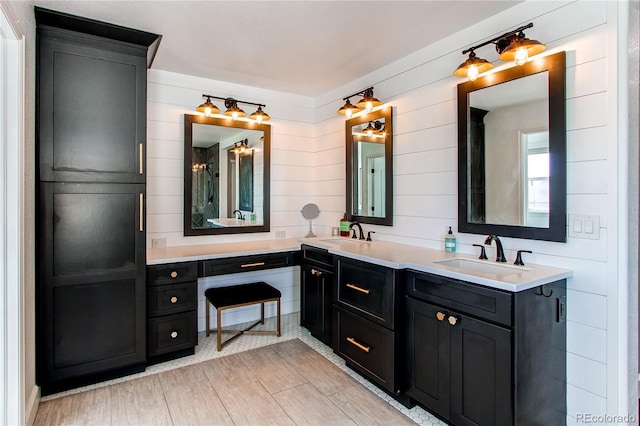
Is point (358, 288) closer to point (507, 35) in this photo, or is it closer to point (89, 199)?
point (507, 35)

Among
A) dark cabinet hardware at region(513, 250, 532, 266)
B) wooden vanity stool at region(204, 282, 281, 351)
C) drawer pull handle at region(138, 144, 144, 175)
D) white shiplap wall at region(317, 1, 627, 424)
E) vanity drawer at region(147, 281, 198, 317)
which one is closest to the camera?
white shiplap wall at region(317, 1, 627, 424)

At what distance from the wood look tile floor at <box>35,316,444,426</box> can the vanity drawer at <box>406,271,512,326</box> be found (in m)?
0.76

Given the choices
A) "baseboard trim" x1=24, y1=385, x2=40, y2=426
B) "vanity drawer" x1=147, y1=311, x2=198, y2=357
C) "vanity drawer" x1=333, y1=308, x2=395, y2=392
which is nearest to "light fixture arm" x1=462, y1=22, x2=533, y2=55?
"vanity drawer" x1=333, y1=308, x2=395, y2=392

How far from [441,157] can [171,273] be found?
7.40ft

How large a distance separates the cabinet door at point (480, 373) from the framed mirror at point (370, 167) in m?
1.37

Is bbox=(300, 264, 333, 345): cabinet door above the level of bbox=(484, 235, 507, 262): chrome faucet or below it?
below

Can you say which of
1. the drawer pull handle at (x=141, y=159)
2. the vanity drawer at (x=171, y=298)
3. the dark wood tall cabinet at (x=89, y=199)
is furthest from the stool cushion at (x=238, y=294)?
the drawer pull handle at (x=141, y=159)

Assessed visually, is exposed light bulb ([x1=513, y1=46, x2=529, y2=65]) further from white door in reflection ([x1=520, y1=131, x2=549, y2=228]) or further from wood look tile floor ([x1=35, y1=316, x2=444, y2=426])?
wood look tile floor ([x1=35, y1=316, x2=444, y2=426])

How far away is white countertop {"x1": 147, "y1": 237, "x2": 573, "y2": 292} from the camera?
5.91 feet

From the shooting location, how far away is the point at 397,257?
2439 millimetres

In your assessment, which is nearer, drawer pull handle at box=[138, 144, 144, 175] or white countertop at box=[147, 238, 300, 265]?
drawer pull handle at box=[138, 144, 144, 175]

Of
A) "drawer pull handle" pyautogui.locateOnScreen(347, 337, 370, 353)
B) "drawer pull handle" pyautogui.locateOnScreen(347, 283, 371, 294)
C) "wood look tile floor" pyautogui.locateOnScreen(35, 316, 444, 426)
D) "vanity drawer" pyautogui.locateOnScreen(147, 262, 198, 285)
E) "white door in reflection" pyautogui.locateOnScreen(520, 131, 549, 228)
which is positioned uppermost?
"white door in reflection" pyautogui.locateOnScreen(520, 131, 549, 228)

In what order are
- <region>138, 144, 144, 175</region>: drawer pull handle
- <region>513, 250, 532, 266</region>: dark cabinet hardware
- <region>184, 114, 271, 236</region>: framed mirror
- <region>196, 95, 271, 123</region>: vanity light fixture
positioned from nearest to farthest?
<region>513, 250, 532, 266</region>: dark cabinet hardware, <region>138, 144, 144, 175</region>: drawer pull handle, <region>196, 95, 271, 123</region>: vanity light fixture, <region>184, 114, 271, 236</region>: framed mirror

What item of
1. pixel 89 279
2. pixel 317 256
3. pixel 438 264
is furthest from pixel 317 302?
pixel 89 279
